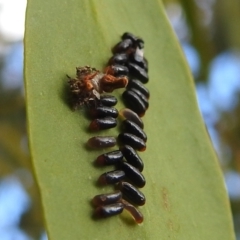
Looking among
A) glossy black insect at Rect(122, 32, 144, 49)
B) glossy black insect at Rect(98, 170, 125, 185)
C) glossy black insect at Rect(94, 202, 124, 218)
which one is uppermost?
glossy black insect at Rect(122, 32, 144, 49)

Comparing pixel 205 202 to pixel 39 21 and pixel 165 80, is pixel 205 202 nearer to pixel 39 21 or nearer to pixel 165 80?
pixel 165 80

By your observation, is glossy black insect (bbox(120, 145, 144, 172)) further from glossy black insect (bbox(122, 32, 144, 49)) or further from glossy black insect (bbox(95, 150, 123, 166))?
glossy black insect (bbox(122, 32, 144, 49))

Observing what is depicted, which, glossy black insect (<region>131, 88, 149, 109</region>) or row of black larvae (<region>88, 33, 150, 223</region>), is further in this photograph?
glossy black insect (<region>131, 88, 149, 109</region>)

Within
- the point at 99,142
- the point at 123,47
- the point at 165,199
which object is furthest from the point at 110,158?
the point at 123,47

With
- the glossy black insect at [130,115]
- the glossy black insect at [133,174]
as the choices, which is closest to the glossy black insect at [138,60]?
the glossy black insect at [130,115]

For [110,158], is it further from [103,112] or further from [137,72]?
[137,72]

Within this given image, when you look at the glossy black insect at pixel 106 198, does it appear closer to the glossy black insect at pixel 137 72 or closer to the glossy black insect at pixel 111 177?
the glossy black insect at pixel 111 177

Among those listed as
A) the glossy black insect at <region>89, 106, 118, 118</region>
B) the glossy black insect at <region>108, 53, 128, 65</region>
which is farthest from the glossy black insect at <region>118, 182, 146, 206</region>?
the glossy black insect at <region>108, 53, 128, 65</region>
